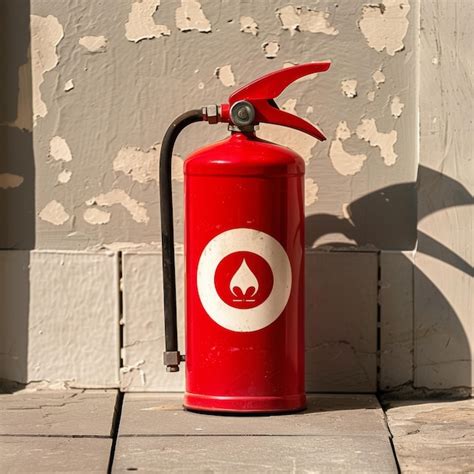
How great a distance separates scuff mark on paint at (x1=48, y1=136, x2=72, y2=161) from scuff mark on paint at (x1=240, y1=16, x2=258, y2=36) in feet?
2.54

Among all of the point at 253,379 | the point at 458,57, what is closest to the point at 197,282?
the point at 253,379

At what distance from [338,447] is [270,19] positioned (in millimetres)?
1597

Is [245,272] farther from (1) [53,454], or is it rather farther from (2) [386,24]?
(2) [386,24]

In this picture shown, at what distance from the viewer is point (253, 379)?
421 centimetres

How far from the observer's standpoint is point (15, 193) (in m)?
4.60

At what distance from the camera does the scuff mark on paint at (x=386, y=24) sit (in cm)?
449

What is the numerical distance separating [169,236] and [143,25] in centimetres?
81

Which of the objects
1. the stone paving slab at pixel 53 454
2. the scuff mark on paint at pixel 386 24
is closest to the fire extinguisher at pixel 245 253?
→ the scuff mark on paint at pixel 386 24

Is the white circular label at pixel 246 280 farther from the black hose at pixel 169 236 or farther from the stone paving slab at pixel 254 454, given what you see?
the stone paving slab at pixel 254 454

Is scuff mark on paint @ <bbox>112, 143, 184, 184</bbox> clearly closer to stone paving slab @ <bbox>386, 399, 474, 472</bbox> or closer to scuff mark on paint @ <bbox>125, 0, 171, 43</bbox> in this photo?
scuff mark on paint @ <bbox>125, 0, 171, 43</bbox>

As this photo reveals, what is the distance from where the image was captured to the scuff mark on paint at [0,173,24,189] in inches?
→ 181

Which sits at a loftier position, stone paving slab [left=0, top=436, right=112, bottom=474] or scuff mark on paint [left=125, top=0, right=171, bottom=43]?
scuff mark on paint [left=125, top=0, right=171, bottom=43]

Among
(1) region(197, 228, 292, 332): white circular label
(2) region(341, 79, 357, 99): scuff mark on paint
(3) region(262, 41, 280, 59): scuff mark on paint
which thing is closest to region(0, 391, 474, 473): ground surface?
(1) region(197, 228, 292, 332): white circular label

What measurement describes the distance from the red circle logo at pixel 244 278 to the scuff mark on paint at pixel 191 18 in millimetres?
902
